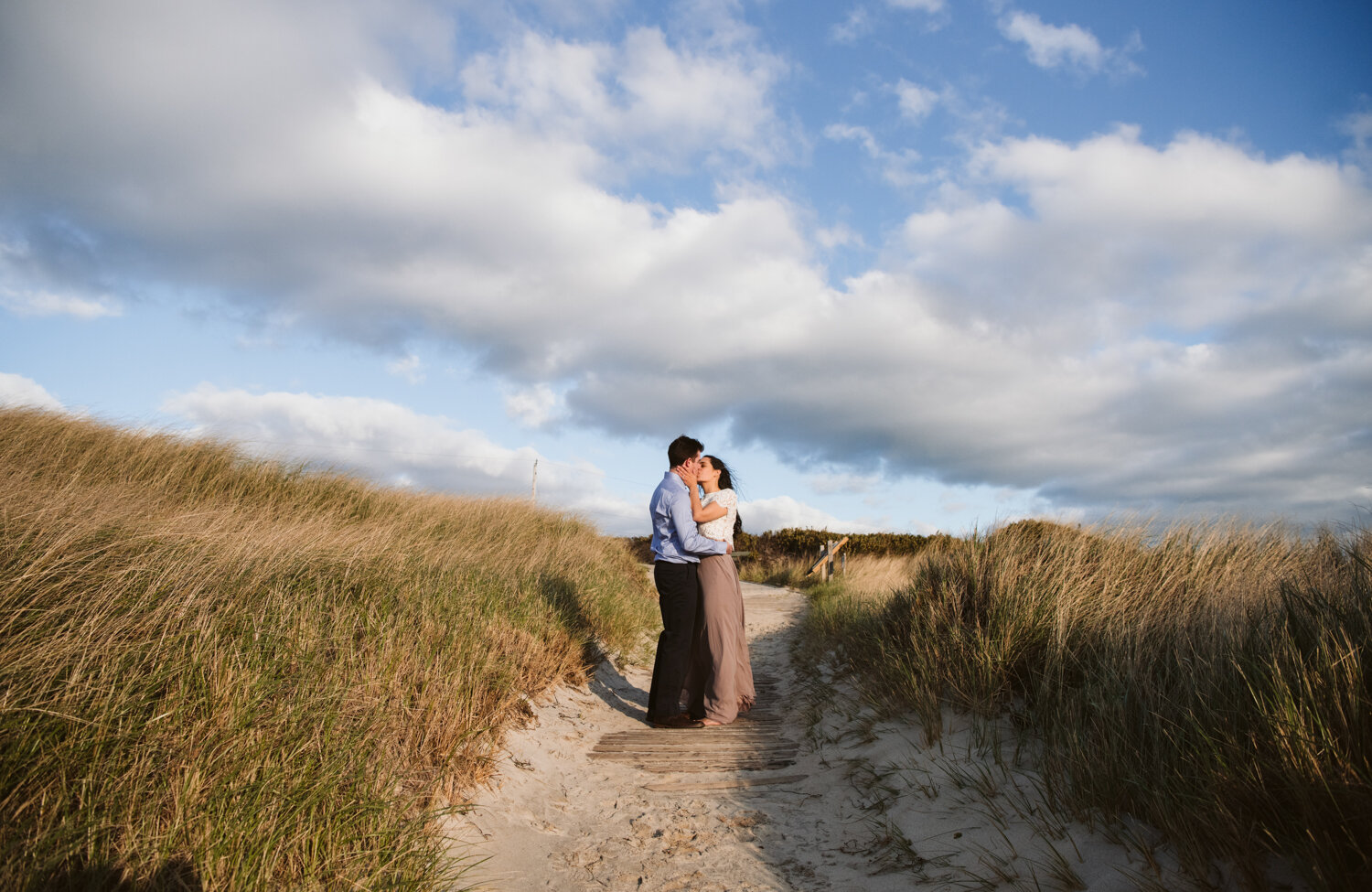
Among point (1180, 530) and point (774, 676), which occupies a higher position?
point (1180, 530)

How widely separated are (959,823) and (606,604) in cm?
531

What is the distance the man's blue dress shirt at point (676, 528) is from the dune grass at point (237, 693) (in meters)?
1.34

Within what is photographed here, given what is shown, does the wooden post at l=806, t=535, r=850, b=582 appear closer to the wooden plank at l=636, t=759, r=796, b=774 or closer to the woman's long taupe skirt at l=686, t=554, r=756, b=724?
the woman's long taupe skirt at l=686, t=554, r=756, b=724

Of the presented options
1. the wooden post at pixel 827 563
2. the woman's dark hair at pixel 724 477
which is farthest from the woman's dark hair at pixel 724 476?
the wooden post at pixel 827 563

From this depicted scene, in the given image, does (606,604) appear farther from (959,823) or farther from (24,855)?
(24,855)

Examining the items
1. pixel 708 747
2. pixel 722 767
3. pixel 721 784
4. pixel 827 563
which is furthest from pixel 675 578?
pixel 827 563

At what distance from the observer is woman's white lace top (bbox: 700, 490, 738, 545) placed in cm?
602

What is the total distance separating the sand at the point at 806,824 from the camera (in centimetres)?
294

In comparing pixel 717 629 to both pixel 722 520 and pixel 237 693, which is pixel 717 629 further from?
pixel 237 693

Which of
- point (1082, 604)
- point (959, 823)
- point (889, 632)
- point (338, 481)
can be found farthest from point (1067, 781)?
point (338, 481)

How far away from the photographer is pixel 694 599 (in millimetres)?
6008

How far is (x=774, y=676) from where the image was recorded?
26.7 feet

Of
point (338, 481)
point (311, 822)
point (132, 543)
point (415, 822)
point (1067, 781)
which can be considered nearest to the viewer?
point (311, 822)

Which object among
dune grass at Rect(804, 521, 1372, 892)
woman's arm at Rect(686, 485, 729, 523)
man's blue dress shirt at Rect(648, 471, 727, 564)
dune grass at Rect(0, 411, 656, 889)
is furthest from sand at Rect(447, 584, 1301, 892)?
woman's arm at Rect(686, 485, 729, 523)
